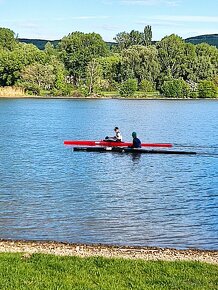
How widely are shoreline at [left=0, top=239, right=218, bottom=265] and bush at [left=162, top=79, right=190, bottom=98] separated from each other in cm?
13697

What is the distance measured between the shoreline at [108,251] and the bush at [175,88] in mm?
136972

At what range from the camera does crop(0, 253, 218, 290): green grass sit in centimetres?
1073

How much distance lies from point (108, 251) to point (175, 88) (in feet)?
462

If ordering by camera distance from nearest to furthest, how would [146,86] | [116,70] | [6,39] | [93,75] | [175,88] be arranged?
[93,75]
[146,86]
[116,70]
[175,88]
[6,39]

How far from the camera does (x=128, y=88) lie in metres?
151

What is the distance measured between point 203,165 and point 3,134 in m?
27.7

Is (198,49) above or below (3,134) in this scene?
above

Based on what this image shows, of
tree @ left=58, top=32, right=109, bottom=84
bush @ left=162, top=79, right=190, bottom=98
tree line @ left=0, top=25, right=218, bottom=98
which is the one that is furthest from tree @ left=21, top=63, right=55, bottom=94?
bush @ left=162, top=79, right=190, bottom=98

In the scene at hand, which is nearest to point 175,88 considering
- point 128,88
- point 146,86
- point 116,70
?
point 146,86

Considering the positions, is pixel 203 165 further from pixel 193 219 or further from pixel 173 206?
pixel 193 219

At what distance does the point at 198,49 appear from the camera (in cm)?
16675

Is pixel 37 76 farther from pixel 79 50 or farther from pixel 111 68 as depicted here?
pixel 79 50

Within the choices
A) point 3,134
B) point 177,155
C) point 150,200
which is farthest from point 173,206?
point 3,134

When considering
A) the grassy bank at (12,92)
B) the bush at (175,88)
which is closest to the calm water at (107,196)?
the grassy bank at (12,92)
